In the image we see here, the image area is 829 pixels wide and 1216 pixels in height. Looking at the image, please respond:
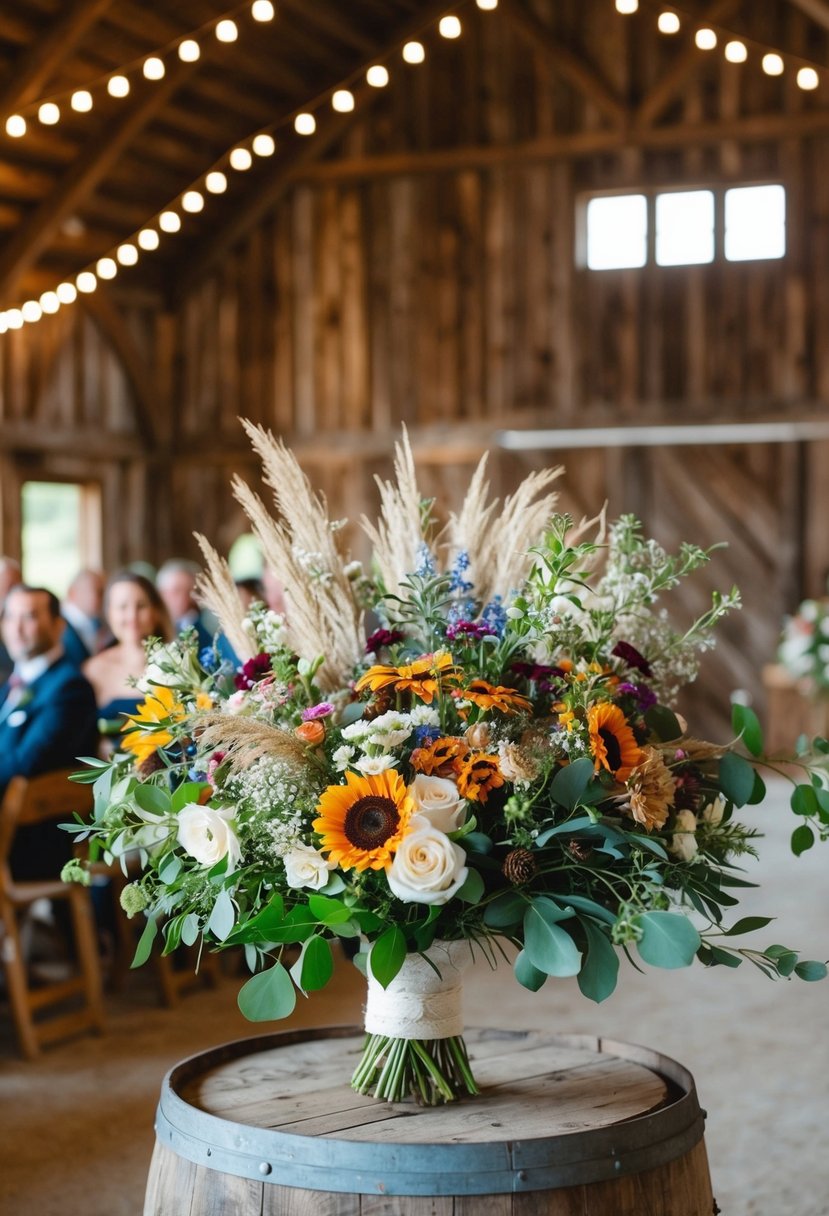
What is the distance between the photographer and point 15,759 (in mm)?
5133

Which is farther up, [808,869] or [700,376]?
[700,376]

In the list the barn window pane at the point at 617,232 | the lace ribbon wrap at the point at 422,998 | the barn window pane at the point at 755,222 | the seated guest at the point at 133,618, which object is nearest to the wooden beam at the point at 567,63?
the barn window pane at the point at 617,232

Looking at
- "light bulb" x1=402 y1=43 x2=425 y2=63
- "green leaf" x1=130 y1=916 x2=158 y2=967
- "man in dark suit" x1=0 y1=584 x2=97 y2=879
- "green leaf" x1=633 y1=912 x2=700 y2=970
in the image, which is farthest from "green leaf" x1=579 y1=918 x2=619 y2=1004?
"light bulb" x1=402 y1=43 x2=425 y2=63

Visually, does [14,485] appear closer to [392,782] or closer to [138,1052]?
[138,1052]

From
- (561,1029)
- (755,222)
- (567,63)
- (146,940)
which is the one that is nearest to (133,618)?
(561,1029)

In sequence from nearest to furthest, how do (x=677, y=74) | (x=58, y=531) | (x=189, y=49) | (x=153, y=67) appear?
(x=189, y=49) → (x=153, y=67) → (x=677, y=74) → (x=58, y=531)

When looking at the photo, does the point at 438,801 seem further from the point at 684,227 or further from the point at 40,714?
the point at 684,227

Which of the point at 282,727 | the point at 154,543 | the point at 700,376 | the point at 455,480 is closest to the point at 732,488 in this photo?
the point at 700,376

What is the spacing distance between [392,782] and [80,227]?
32.5ft

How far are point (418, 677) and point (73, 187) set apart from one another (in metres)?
8.91

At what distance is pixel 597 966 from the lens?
6.03ft

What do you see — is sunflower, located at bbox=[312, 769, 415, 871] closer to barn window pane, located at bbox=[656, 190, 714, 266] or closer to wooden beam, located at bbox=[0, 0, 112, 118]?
wooden beam, located at bbox=[0, 0, 112, 118]

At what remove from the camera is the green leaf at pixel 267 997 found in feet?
6.10

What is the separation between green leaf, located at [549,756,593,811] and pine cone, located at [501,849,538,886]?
8 centimetres
